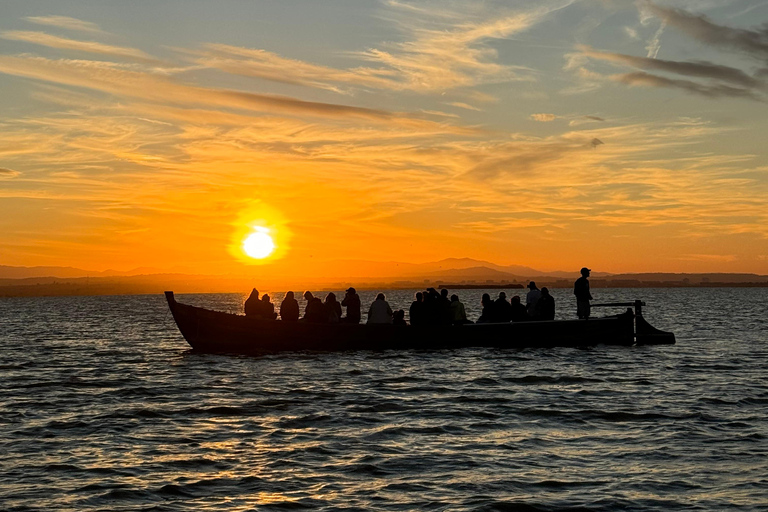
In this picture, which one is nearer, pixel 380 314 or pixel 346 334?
pixel 346 334

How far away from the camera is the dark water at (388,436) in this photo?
11.2 m

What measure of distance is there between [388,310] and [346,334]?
208 cm

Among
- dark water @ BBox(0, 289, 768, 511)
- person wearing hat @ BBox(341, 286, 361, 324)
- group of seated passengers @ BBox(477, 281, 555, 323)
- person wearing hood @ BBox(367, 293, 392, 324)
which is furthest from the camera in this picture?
group of seated passengers @ BBox(477, 281, 555, 323)

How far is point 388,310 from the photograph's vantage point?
31656mm

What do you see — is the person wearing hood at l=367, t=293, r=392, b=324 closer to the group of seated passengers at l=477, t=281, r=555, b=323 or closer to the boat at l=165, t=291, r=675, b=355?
the boat at l=165, t=291, r=675, b=355

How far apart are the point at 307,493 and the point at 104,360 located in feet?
79.5

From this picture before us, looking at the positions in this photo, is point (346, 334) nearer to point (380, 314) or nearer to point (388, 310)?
point (380, 314)

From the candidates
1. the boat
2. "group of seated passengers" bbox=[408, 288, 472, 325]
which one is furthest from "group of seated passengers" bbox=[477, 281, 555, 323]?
"group of seated passengers" bbox=[408, 288, 472, 325]

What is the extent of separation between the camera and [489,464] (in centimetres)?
1290

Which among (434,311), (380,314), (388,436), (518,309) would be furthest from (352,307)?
(388,436)

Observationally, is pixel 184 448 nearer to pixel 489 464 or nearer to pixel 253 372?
pixel 489 464

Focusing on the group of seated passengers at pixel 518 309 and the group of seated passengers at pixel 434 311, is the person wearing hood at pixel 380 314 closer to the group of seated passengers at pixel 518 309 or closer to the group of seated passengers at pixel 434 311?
the group of seated passengers at pixel 434 311

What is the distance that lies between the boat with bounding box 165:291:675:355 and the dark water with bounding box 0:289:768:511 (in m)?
1.89

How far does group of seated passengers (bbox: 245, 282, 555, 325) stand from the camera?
3136cm
